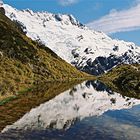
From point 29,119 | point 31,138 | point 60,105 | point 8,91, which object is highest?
point 8,91

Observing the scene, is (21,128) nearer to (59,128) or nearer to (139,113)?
(59,128)

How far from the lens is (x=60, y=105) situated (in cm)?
12050

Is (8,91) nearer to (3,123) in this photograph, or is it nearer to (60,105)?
(60,105)

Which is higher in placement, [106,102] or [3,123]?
[106,102]

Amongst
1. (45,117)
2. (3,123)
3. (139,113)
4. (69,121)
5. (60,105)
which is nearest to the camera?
(3,123)

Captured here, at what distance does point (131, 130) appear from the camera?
7231cm

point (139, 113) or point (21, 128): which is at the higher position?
point (139, 113)

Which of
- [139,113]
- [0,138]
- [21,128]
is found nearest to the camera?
[0,138]

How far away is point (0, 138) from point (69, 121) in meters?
24.9

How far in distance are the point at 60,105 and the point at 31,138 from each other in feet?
192

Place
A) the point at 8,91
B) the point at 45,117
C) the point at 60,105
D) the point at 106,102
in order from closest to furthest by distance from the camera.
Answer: the point at 45,117 → the point at 60,105 → the point at 106,102 → the point at 8,91

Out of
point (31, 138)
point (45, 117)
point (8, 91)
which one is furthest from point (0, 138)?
point (8, 91)

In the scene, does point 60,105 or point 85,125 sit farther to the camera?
point 60,105

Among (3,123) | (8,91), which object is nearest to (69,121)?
(3,123)
